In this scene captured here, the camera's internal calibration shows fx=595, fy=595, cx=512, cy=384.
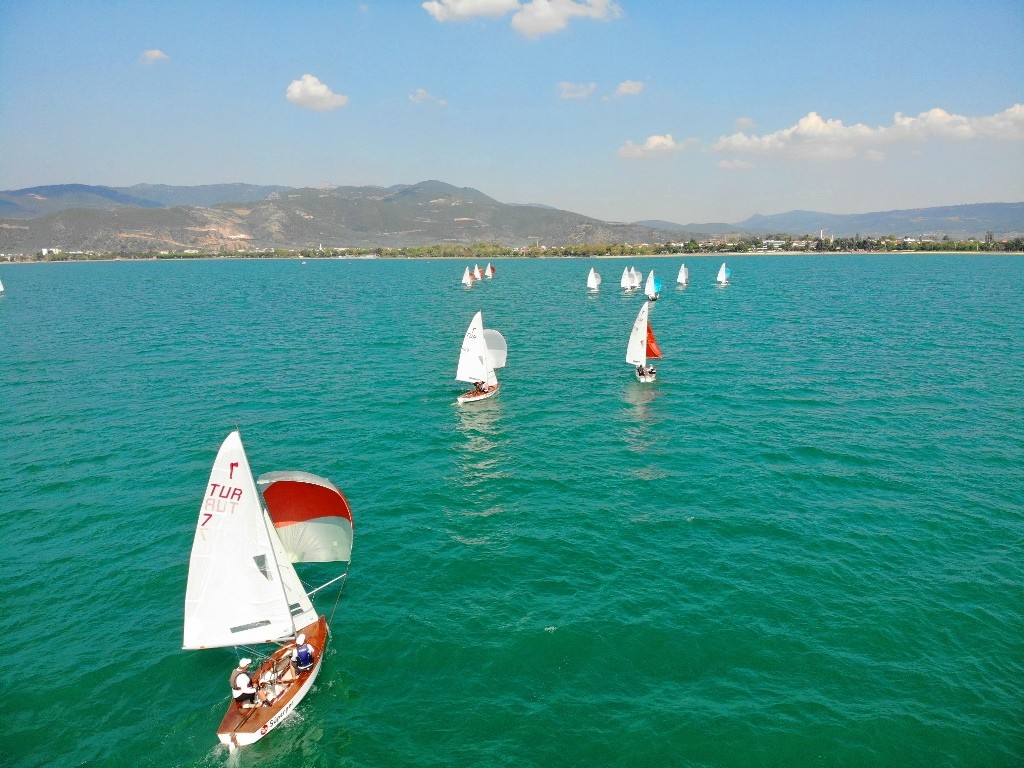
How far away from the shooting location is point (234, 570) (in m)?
23.1

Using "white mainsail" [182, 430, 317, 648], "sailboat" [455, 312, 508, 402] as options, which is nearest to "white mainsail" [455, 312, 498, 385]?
"sailboat" [455, 312, 508, 402]

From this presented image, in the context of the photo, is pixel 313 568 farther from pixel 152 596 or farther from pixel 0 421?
pixel 0 421

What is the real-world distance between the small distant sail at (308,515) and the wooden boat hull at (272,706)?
13.6 ft

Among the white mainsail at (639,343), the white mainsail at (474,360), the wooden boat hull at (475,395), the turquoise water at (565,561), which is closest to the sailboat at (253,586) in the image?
the turquoise water at (565,561)

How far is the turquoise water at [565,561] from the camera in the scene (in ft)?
70.9

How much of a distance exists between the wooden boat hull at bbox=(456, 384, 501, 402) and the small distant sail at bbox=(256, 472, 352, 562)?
97.5 feet

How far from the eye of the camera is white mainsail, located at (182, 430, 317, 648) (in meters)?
21.9

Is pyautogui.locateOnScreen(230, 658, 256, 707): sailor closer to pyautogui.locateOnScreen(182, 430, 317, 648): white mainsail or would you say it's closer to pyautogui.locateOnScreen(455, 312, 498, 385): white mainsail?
pyautogui.locateOnScreen(182, 430, 317, 648): white mainsail

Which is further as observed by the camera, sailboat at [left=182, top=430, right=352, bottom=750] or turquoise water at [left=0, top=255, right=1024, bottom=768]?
turquoise water at [left=0, top=255, right=1024, bottom=768]

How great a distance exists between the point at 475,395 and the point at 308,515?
31.5 m

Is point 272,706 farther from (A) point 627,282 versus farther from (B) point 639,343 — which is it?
(A) point 627,282

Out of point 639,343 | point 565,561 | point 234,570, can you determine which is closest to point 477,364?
point 639,343

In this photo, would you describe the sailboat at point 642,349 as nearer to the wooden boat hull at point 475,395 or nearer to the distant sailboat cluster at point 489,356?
the distant sailboat cluster at point 489,356

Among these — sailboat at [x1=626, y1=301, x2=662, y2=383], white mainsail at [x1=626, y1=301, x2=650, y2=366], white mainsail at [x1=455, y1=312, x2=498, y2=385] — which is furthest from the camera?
sailboat at [x1=626, y1=301, x2=662, y2=383]
